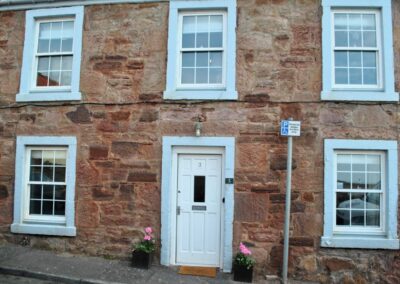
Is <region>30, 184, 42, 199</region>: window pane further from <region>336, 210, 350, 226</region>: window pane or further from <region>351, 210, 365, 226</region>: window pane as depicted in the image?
<region>351, 210, 365, 226</region>: window pane

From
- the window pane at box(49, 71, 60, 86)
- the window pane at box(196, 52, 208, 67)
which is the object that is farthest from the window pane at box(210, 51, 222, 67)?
the window pane at box(49, 71, 60, 86)

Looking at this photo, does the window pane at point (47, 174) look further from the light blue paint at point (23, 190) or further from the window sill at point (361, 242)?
the window sill at point (361, 242)

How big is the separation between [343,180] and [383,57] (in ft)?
8.04

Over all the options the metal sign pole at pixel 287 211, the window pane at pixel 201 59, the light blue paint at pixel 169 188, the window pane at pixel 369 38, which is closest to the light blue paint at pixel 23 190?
the light blue paint at pixel 169 188

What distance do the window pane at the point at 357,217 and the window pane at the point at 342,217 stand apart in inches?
3.7

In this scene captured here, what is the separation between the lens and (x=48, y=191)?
7.74m

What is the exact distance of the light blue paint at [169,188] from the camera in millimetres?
7020

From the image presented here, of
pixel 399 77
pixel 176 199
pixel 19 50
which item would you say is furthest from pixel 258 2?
pixel 19 50

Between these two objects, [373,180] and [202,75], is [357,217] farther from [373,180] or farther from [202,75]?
[202,75]

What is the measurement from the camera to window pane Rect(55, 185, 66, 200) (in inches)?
301

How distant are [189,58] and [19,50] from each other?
369 centimetres

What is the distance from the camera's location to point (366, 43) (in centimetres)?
720

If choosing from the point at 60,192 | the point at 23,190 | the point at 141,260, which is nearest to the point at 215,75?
the point at 141,260

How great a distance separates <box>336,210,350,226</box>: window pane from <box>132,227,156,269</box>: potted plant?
355 cm
